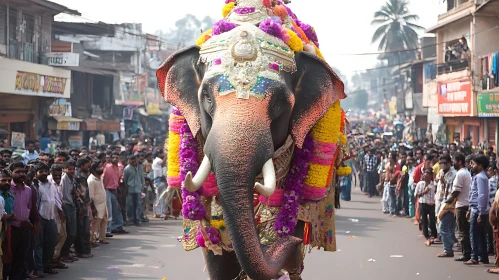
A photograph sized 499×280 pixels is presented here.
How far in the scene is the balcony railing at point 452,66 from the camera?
3008cm

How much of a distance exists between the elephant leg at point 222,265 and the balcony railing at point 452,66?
24408mm

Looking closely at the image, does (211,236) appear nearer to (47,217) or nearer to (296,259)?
(296,259)

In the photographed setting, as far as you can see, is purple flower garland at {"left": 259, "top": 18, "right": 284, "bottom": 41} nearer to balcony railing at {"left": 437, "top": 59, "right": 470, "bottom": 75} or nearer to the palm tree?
balcony railing at {"left": 437, "top": 59, "right": 470, "bottom": 75}

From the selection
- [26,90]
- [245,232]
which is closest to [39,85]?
[26,90]

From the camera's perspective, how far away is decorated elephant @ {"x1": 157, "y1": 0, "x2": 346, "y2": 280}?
225 inches

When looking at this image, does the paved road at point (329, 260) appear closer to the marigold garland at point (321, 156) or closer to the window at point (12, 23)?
the marigold garland at point (321, 156)

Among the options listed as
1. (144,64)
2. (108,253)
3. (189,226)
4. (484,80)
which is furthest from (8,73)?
(144,64)

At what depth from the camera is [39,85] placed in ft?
82.7

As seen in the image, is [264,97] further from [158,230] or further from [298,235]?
[158,230]

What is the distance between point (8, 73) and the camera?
74.0 ft

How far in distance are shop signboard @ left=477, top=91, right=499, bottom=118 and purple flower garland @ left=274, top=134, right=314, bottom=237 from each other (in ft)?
54.4

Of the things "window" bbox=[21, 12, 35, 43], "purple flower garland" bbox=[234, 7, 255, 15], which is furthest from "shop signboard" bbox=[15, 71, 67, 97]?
"purple flower garland" bbox=[234, 7, 255, 15]

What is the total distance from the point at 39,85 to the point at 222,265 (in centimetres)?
1990

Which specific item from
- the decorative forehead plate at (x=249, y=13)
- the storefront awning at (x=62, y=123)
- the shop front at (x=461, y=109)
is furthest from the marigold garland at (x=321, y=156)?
the storefront awning at (x=62, y=123)
